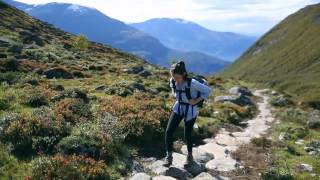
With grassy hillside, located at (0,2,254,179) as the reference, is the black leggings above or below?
above

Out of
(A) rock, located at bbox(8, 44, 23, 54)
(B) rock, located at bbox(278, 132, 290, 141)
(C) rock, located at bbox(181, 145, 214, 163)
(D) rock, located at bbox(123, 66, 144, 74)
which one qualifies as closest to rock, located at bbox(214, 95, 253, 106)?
(D) rock, located at bbox(123, 66, 144, 74)

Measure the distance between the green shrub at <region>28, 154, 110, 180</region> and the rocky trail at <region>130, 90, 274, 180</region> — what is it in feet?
3.38

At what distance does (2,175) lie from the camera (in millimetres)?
12078

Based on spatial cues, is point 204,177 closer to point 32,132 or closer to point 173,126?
point 173,126

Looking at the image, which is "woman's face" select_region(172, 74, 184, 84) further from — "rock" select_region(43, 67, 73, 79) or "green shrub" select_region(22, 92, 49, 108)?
"rock" select_region(43, 67, 73, 79)

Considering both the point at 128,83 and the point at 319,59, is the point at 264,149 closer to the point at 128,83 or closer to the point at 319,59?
the point at 128,83

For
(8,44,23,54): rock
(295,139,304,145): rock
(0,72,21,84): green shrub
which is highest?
(295,139,304,145): rock

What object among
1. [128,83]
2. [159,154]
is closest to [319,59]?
[128,83]

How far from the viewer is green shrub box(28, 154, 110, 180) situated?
1195cm

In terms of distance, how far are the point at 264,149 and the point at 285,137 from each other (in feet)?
11.0

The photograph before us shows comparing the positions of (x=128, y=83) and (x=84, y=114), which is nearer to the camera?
(x=84, y=114)

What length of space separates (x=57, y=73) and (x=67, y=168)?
23.0m

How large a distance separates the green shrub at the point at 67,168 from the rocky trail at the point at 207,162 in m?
1.03

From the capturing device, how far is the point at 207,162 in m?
15.9
